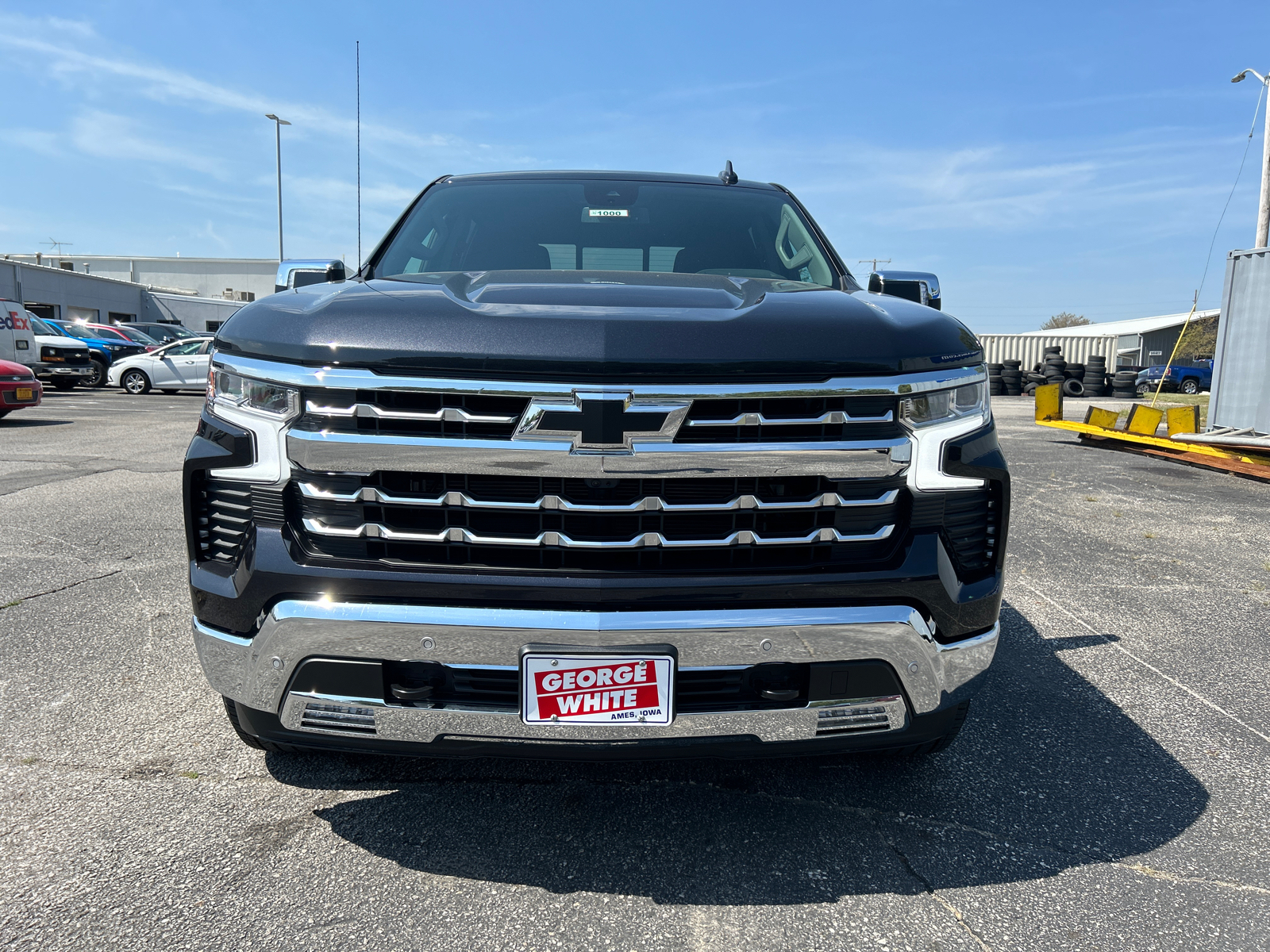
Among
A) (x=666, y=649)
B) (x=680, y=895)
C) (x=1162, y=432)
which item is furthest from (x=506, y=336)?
(x=1162, y=432)

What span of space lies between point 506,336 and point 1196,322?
180 feet

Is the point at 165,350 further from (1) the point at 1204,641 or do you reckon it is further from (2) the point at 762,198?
(1) the point at 1204,641

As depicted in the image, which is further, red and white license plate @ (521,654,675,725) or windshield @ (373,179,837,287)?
windshield @ (373,179,837,287)

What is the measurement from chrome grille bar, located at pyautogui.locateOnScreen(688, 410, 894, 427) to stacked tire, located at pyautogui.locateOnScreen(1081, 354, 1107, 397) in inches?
1161

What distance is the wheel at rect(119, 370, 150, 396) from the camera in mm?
18688

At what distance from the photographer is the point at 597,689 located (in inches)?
71.4

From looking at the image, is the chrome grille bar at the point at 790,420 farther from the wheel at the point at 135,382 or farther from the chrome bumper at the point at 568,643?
the wheel at the point at 135,382

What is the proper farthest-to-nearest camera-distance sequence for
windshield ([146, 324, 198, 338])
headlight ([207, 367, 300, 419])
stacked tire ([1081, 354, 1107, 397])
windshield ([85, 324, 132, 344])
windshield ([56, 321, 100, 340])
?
stacked tire ([1081, 354, 1107, 397])
windshield ([146, 324, 198, 338])
windshield ([85, 324, 132, 344])
windshield ([56, 321, 100, 340])
headlight ([207, 367, 300, 419])

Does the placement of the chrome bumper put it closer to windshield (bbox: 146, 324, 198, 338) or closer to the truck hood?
the truck hood

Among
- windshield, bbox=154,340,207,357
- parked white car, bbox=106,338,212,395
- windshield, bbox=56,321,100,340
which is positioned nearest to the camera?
parked white car, bbox=106,338,212,395

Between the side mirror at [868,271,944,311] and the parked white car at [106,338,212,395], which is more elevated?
the side mirror at [868,271,944,311]

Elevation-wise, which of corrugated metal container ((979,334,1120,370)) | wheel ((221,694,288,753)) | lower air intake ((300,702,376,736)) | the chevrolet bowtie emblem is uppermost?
corrugated metal container ((979,334,1120,370))

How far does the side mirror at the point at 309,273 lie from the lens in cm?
303

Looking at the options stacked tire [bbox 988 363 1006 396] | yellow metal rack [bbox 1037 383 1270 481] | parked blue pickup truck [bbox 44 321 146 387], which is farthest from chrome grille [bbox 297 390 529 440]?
stacked tire [bbox 988 363 1006 396]
